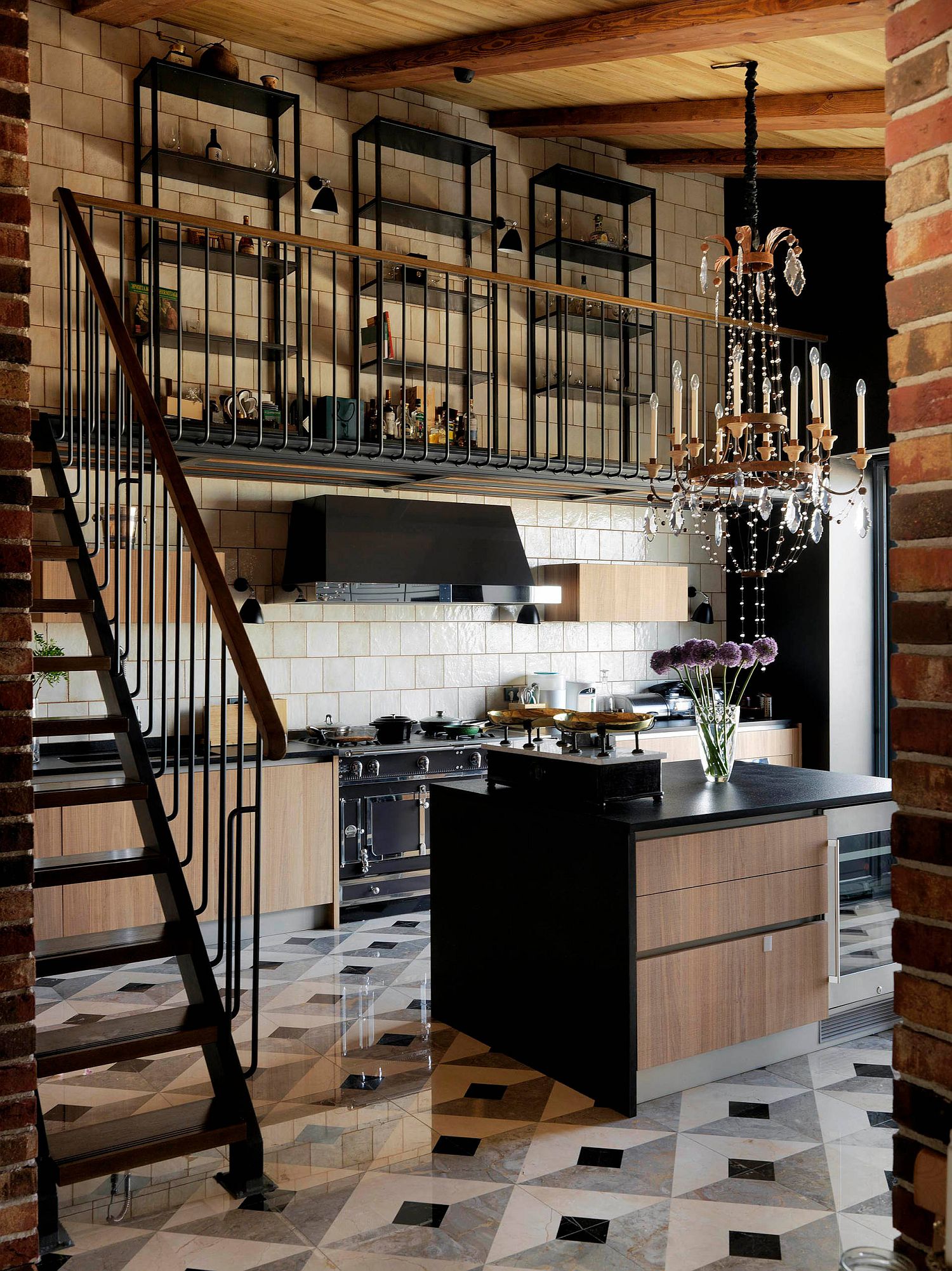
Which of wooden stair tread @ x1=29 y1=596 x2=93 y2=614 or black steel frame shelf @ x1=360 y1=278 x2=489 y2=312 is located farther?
black steel frame shelf @ x1=360 y1=278 x2=489 y2=312

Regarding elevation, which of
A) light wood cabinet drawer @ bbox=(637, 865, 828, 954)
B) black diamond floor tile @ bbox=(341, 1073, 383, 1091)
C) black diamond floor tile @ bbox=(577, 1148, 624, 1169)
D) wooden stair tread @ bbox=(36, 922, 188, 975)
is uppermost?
wooden stair tread @ bbox=(36, 922, 188, 975)

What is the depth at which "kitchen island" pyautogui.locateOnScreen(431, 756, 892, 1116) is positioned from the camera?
141 inches

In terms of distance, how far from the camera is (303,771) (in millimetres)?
5801

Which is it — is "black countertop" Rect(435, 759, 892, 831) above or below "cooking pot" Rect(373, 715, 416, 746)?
below

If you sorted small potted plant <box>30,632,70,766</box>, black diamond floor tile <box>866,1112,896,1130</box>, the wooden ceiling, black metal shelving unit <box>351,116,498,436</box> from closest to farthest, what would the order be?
black diamond floor tile <box>866,1112,896,1130</box> < the wooden ceiling < small potted plant <box>30,632,70,766</box> < black metal shelving unit <box>351,116,498,436</box>

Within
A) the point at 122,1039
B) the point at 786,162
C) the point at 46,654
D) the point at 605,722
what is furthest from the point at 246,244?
the point at 122,1039

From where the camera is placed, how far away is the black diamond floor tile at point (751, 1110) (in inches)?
140

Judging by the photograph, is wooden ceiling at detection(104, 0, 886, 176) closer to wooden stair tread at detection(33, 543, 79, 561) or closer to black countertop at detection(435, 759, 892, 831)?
black countertop at detection(435, 759, 892, 831)

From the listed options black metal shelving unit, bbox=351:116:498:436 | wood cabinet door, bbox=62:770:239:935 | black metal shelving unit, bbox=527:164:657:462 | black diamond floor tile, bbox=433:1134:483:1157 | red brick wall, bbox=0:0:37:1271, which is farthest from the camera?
black metal shelving unit, bbox=527:164:657:462

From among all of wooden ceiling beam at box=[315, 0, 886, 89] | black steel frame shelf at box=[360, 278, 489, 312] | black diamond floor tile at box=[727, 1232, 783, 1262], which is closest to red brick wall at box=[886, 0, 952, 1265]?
black diamond floor tile at box=[727, 1232, 783, 1262]

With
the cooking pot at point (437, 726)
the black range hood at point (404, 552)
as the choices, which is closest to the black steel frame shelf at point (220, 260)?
the black range hood at point (404, 552)

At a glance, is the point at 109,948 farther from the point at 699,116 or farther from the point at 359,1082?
the point at 699,116

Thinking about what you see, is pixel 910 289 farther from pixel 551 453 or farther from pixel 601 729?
pixel 551 453

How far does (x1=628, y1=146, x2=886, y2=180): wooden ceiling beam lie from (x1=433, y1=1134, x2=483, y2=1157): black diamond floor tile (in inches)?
240
